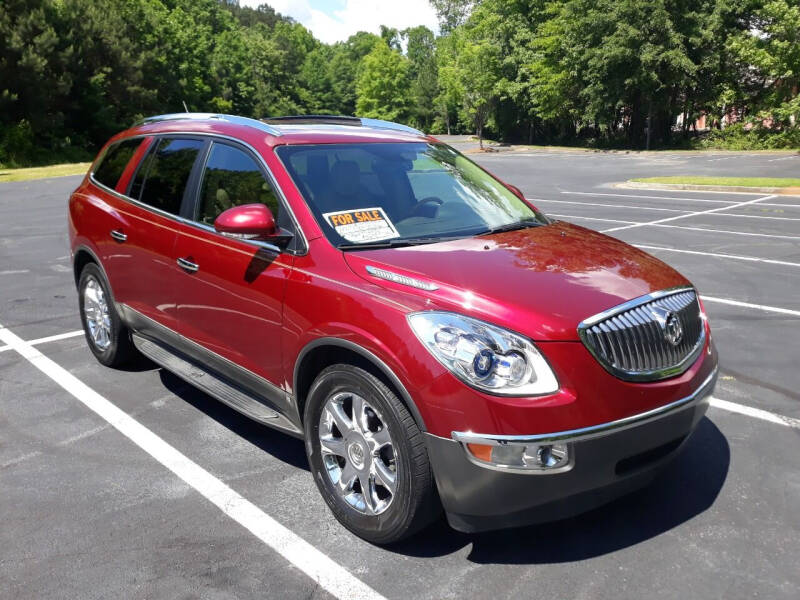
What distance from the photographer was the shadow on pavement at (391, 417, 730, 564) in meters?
3.06

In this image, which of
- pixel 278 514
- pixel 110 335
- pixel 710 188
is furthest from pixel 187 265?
pixel 710 188

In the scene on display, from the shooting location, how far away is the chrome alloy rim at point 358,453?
3066 millimetres

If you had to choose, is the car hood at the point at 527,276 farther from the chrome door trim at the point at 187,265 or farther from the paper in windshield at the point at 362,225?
the chrome door trim at the point at 187,265

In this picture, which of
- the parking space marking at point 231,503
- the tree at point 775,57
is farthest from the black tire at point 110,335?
the tree at point 775,57

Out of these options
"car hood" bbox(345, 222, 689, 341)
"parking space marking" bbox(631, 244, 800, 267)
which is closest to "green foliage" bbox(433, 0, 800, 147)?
"parking space marking" bbox(631, 244, 800, 267)

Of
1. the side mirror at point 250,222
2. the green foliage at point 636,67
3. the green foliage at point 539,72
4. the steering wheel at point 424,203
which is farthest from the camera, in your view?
the green foliage at point 539,72

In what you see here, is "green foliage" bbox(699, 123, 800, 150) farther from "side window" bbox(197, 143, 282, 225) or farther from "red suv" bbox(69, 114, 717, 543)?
"side window" bbox(197, 143, 282, 225)

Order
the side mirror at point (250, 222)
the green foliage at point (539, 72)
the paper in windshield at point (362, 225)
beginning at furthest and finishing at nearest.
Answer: the green foliage at point (539, 72)
the paper in windshield at point (362, 225)
the side mirror at point (250, 222)

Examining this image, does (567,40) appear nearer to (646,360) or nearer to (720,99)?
(720,99)

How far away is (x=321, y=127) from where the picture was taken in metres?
4.37

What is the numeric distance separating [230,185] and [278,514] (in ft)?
6.09

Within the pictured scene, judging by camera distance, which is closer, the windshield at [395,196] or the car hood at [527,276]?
the car hood at [527,276]

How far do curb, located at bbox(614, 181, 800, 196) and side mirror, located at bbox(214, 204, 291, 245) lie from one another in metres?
17.0

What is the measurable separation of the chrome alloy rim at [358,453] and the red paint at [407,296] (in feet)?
1.05
